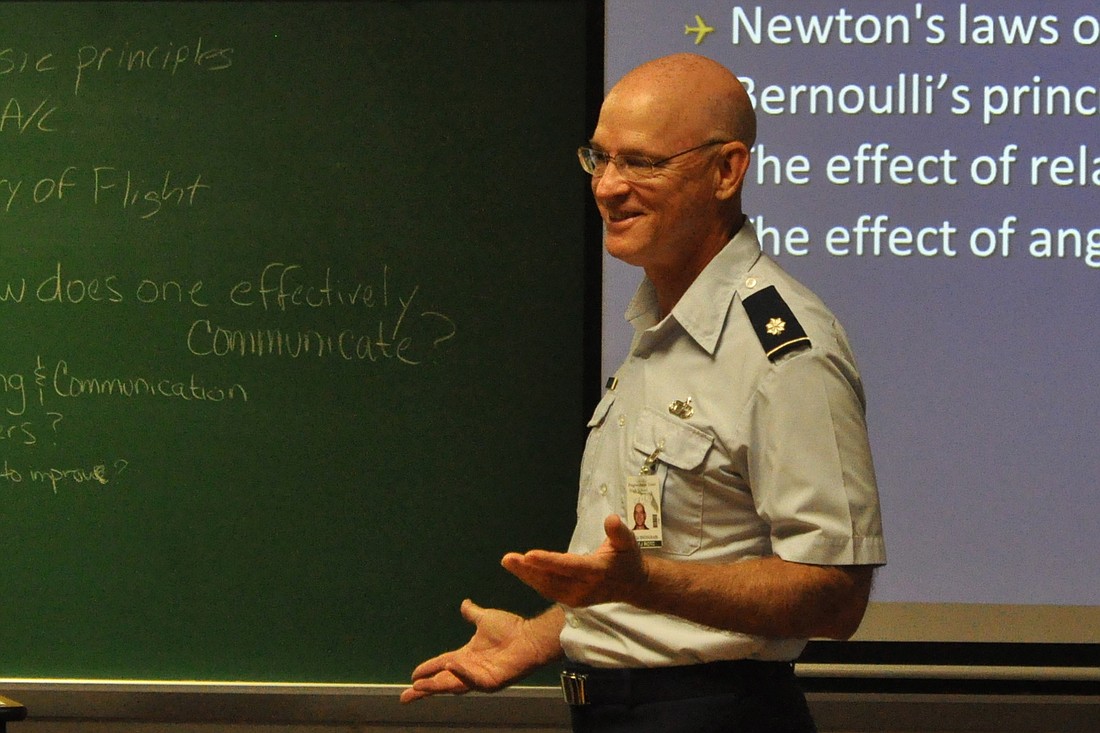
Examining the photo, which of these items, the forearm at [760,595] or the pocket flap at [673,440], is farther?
the pocket flap at [673,440]

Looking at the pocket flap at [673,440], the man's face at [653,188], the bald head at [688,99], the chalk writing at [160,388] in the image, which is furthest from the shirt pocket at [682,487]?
the chalk writing at [160,388]

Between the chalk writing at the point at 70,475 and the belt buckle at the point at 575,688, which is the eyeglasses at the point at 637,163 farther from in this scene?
the chalk writing at the point at 70,475

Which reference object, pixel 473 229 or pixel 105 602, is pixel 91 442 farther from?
pixel 473 229

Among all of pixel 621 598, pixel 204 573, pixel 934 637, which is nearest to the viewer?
pixel 621 598

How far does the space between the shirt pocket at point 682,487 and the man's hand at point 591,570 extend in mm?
193

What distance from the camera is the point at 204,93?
292cm

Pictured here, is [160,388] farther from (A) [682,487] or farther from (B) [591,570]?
(B) [591,570]

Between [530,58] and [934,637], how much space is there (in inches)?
63.5

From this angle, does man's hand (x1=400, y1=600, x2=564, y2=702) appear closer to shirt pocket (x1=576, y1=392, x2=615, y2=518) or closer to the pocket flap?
shirt pocket (x1=576, y1=392, x2=615, y2=518)

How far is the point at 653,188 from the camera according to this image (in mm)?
1367

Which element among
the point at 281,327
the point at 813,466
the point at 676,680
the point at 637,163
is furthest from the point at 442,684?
the point at 281,327

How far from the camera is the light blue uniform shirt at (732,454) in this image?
126 centimetres

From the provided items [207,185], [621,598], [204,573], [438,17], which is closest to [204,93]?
[207,185]

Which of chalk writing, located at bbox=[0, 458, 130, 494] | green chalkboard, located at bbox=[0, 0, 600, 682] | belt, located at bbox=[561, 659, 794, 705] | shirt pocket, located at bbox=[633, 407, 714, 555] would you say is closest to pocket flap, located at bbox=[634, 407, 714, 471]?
shirt pocket, located at bbox=[633, 407, 714, 555]
